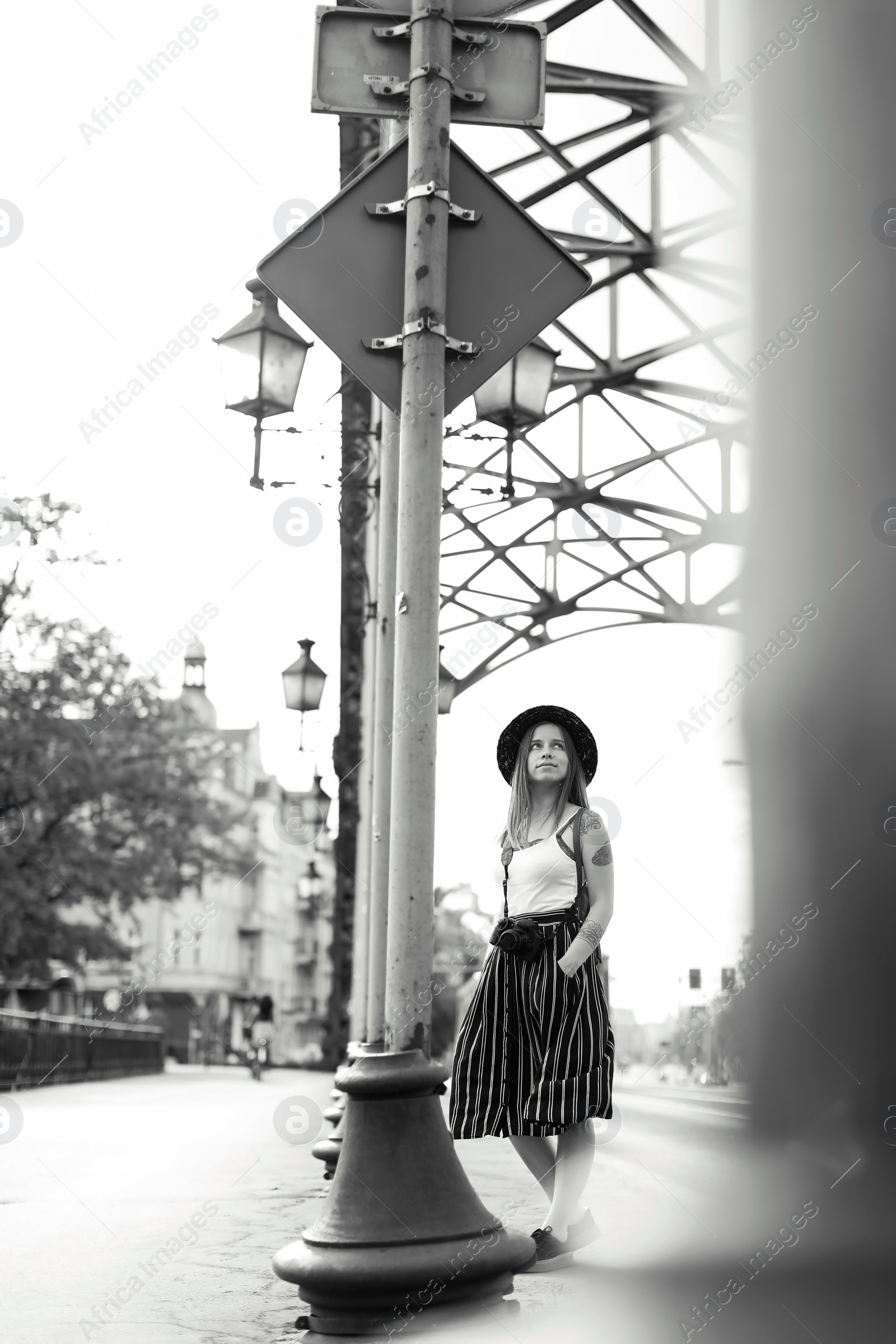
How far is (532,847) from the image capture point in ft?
13.4

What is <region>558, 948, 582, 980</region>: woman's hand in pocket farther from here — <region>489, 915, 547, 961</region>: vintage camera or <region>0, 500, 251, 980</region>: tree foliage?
<region>0, 500, 251, 980</region>: tree foliage

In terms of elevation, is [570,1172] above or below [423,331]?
below

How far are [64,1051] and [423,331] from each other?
18.8m

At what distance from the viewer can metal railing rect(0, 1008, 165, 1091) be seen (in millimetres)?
17656

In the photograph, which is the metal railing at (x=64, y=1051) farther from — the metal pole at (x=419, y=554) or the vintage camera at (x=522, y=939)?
the metal pole at (x=419, y=554)

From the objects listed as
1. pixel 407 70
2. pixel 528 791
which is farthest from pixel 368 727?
pixel 407 70

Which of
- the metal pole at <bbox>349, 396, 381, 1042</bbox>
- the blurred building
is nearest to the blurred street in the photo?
the metal pole at <bbox>349, 396, 381, 1042</bbox>

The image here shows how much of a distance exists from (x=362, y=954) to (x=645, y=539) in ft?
21.4

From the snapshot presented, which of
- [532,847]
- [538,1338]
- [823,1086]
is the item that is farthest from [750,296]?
[532,847]

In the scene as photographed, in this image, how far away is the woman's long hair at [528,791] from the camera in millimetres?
4203

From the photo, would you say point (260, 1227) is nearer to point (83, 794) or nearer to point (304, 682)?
point (304, 682)

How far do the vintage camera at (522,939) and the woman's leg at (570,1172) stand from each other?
1.55 feet

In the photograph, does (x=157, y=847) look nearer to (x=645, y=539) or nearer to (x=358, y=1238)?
(x=645, y=539)

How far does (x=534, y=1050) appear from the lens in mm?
3873
